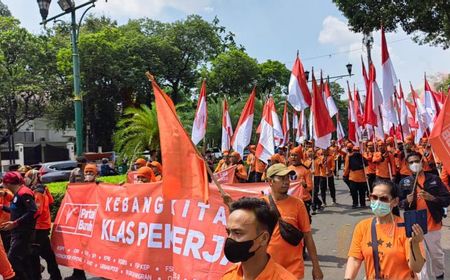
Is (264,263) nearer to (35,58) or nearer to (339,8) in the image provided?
(339,8)

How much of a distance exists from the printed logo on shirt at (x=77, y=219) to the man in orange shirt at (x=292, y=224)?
3.02 metres

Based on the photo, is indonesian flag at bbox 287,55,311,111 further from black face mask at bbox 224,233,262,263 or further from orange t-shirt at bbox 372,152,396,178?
black face mask at bbox 224,233,262,263

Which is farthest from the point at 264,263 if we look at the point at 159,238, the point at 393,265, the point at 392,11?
the point at 392,11

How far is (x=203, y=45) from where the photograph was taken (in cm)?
4281

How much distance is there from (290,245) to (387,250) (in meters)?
0.86

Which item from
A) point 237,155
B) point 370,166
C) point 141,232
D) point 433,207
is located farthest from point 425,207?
point 370,166

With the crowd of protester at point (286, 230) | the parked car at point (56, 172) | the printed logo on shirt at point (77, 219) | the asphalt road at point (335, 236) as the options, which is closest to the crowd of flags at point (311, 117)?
the crowd of protester at point (286, 230)

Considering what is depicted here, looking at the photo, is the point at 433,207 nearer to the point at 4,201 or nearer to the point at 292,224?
the point at 292,224

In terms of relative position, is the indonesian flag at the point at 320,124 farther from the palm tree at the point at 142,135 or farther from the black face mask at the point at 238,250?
the palm tree at the point at 142,135

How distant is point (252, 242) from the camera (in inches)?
89.0

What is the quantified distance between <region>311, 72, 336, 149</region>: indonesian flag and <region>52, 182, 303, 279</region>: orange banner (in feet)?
13.2

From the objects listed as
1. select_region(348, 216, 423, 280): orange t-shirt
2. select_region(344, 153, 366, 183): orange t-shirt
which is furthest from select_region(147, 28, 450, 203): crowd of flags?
select_region(348, 216, 423, 280): orange t-shirt

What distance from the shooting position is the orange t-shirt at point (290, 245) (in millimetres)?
3830

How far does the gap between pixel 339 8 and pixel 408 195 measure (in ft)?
37.1
